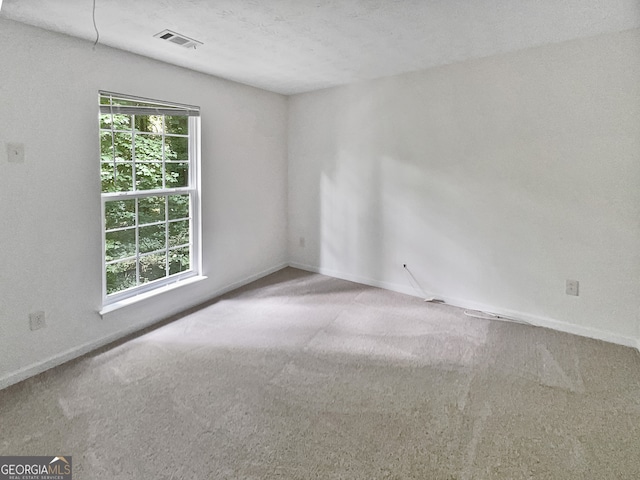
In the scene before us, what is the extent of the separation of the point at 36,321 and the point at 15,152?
1109 mm

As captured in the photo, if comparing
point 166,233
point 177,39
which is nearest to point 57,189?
point 166,233

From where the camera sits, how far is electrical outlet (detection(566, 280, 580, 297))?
288 centimetres

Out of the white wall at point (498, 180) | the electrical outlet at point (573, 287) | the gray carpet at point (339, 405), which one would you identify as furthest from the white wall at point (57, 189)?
the electrical outlet at point (573, 287)

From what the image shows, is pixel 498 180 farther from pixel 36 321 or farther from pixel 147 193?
pixel 36 321

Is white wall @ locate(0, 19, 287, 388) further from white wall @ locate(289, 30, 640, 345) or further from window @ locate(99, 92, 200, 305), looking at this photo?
white wall @ locate(289, 30, 640, 345)

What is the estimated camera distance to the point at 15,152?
220 cm

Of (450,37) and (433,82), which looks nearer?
(450,37)

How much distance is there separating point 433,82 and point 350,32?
132 centimetres

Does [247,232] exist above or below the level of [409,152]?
below

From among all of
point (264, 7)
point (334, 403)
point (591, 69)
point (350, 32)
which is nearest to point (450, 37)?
point (350, 32)

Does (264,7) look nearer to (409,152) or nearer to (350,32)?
(350,32)

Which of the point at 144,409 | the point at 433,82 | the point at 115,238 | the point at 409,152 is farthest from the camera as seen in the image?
the point at 409,152

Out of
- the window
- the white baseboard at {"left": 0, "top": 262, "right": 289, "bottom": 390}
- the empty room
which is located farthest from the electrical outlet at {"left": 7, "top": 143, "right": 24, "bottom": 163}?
the white baseboard at {"left": 0, "top": 262, "right": 289, "bottom": 390}

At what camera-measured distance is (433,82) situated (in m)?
3.44
